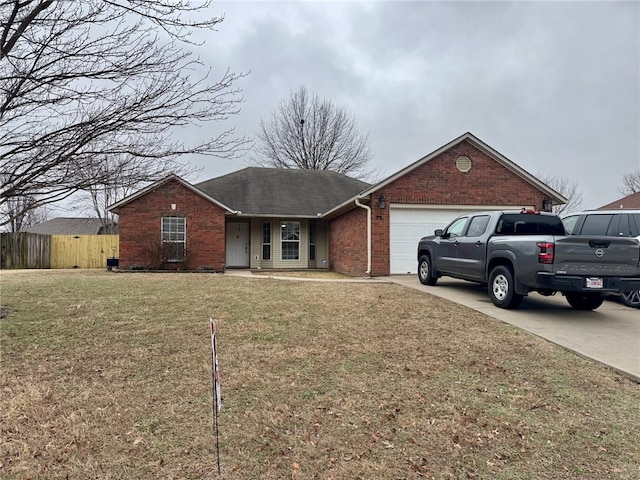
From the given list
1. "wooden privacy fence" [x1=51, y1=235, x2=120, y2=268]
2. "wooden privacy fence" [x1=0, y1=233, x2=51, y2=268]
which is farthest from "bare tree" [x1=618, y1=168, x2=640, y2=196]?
"wooden privacy fence" [x1=0, y1=233, x2=51, y2=268]

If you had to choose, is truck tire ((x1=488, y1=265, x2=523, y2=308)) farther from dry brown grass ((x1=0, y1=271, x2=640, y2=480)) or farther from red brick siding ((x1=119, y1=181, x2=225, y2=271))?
red brick siding ((x1=119, y1=181, x2=225, y2=271))

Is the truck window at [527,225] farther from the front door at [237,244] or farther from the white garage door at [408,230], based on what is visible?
the front door at [237,244]

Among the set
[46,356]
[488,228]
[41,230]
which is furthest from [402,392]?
[41,230]

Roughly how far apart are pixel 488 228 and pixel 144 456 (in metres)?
7.55

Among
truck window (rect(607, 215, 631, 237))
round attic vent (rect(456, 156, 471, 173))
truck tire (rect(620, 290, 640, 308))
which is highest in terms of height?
round attic vent (rect(456, 156, 471, 173))

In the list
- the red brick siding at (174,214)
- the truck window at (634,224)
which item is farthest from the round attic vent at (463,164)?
the red brick siding at (174,214)

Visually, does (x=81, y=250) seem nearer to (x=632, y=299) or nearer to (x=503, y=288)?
(x=503, y=288)

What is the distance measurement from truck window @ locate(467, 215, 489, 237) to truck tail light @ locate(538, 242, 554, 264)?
6.22 ft

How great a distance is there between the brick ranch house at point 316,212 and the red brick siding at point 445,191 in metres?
0.03

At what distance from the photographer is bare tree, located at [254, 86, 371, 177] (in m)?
34.2

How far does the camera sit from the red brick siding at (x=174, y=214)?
16359 mm

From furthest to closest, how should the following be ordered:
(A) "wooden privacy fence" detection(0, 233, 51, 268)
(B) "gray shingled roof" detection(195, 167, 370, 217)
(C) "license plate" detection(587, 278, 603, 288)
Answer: (A) "wooden privacy fence" detection(0, 233, 51, 268) < (B) "gray shingled roof" detection(195, 167, 370, 217) < (C) "license plate" detection(587, 278, 603, 288)

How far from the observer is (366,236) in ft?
45.3

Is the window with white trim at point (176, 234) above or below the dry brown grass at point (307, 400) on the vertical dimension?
above
